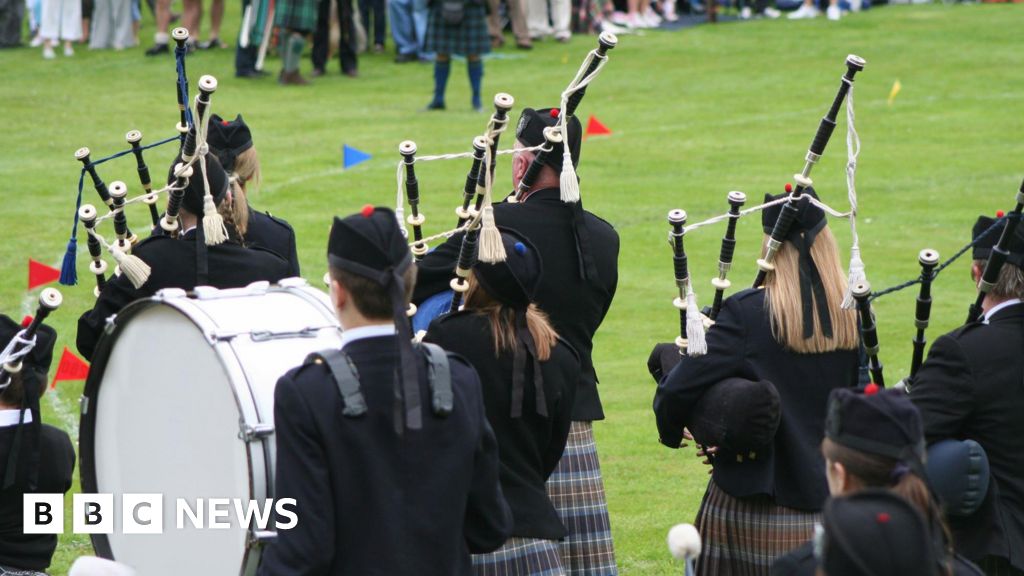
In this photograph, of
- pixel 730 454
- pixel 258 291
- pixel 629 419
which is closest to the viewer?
pixel 258 291

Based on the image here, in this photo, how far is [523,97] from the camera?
52.5 feet

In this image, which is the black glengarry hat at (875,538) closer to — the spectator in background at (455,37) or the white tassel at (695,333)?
the white tassel at (695,333)

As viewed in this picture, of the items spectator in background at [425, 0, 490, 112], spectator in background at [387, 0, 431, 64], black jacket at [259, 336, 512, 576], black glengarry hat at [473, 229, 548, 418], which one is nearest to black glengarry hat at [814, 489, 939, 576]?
black jacket at [259, 336, 512, 576]

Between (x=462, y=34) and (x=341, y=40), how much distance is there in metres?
2.40

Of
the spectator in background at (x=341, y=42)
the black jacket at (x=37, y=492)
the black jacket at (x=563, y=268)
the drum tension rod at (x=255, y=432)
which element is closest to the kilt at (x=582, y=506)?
the black jacket at (x=563, y=268)

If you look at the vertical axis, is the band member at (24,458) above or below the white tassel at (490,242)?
below

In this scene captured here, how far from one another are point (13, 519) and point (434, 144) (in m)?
9.67

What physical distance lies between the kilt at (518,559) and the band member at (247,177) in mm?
1504

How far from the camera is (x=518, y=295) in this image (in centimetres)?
400

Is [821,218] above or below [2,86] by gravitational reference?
above

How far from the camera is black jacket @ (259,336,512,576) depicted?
3.09 metres

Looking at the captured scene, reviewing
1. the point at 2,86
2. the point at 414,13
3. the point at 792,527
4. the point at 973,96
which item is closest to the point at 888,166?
the point at 973,96

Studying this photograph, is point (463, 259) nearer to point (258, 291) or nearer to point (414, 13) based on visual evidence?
point (258, 291)

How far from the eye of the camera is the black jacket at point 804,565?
2904 millimetres
